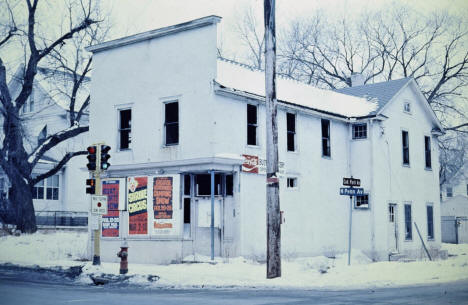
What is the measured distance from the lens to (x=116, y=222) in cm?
Result: 2228

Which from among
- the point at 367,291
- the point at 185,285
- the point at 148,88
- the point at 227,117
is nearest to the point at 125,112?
the point at 148,88

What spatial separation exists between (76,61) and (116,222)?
13207 millimetres

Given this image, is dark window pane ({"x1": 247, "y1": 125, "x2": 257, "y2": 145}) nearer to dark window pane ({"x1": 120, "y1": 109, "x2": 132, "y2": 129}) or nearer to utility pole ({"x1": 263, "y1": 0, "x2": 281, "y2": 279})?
dark window pane ({"x1": 120, "y1": 109, "x2": 132, "y2": 129})

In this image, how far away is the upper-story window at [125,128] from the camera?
2275 cm

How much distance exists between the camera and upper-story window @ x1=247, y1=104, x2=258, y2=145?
71.5 feet

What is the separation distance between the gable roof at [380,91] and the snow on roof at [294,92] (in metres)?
0.35

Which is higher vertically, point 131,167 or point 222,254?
point 131,167

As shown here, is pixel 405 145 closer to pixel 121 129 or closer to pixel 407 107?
pixel 407 107

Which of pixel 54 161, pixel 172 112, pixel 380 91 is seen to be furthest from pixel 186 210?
pixel 54 161

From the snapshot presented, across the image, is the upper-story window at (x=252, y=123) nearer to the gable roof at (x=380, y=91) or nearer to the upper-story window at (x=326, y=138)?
the upper-story window at (x=326, y=138)

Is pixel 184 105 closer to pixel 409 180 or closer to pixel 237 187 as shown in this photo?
pixel 237 187

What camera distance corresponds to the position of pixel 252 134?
21.9 m

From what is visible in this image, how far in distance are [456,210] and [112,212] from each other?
4259 cm

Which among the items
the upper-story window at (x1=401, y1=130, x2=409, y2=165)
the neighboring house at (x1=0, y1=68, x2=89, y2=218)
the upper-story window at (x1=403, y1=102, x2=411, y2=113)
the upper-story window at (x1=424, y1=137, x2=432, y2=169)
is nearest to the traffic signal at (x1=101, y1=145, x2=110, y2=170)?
the upper-story window at (x1=401, y1=130, x2=409, y2=165)
